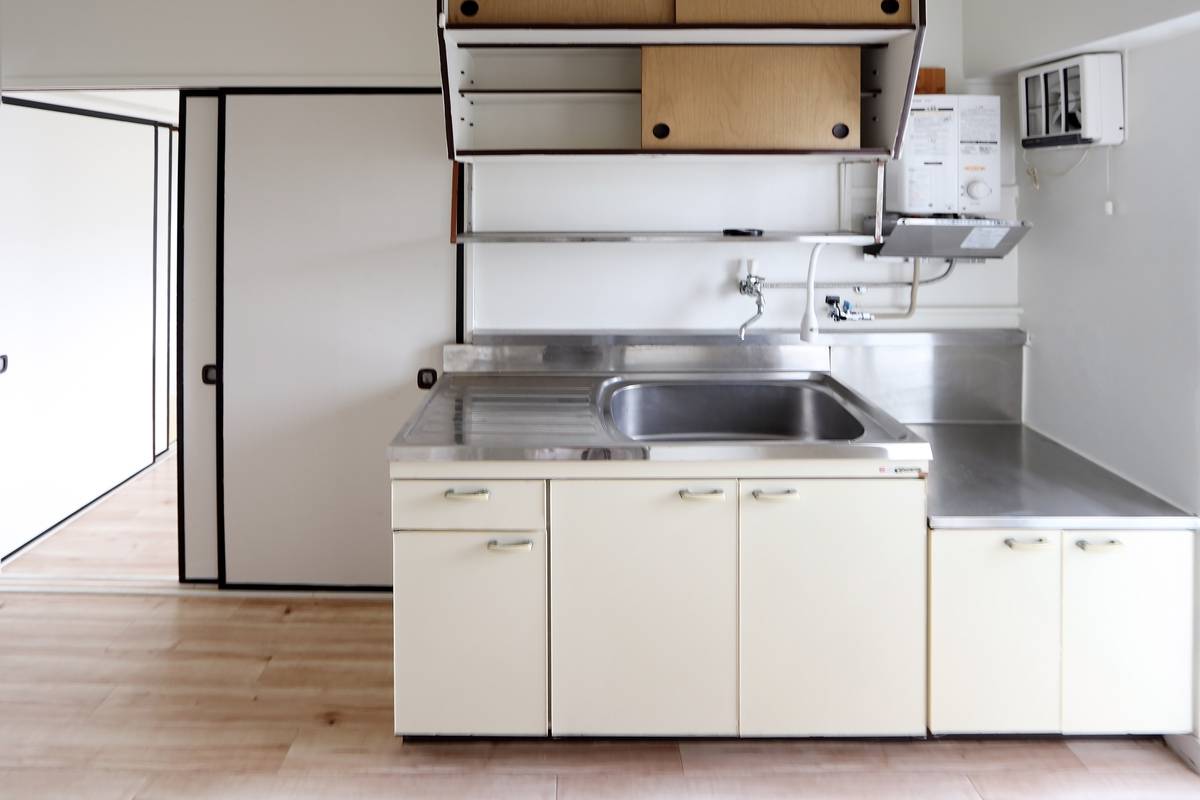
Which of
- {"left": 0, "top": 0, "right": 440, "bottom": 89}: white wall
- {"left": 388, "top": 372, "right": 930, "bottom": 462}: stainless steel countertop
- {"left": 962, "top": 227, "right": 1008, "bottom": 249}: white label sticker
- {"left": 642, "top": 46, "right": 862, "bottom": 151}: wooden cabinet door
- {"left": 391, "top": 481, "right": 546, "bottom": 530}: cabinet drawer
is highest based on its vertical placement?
{"left": 0, "top": 0, "right": 440, "bottom": 89}: white wall

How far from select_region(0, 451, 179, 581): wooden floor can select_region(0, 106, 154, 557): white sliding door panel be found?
0.26 ft

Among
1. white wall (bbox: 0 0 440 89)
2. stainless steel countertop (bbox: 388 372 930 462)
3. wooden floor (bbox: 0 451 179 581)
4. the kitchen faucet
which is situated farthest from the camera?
wooden floor (bbox: 0 451 179 581)

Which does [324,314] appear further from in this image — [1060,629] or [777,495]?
[1060,629]

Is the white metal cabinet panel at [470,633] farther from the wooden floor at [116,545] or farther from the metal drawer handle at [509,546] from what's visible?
the wooden floor at [116,545]

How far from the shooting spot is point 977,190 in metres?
3.04

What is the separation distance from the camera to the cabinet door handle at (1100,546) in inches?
91.4

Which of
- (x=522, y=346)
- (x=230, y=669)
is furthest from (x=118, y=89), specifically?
(x=230, y=669)

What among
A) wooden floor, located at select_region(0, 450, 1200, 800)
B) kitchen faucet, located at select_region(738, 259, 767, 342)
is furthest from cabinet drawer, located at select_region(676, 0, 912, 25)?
wooden floor, located at select_region(0, 450, 1200, 800)

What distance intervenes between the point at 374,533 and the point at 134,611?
2.55 ft

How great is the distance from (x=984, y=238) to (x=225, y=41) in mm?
2379

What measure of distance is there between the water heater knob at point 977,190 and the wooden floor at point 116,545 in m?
2.85

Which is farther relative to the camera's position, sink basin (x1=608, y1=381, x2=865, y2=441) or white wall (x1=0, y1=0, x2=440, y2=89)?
white wall (x1=0, y1=0, x2=440, y2=89)

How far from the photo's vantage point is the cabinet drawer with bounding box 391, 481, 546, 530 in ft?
7.60

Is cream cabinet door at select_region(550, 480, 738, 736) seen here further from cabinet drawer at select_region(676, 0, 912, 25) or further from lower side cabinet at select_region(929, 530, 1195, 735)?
cabinet drawer at select_region(676, 0, 912, 25)
